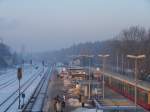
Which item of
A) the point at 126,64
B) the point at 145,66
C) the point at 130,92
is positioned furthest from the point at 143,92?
the point at 126,64

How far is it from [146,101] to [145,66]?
24.2m

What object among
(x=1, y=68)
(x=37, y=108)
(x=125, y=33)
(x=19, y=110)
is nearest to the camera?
(x=19, y=110)

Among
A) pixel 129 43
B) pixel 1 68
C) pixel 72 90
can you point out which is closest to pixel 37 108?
pixel 72 90

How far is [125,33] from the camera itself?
93375mm

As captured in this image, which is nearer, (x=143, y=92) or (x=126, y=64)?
(x=143, y=92)

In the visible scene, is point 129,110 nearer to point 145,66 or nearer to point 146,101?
point 146,101

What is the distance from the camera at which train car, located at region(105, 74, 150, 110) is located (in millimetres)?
32781

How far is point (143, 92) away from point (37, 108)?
31.8 ft

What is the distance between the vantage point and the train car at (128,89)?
32.8 meters

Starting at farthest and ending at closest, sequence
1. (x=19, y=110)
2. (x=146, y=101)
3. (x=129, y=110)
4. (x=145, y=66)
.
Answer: (x=145, y=66) < (x=19, y=110) < (x=146, y=101) < (x=129, y=110)

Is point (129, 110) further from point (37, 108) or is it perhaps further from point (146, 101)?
point (37, 108)

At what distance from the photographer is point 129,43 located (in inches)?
3255

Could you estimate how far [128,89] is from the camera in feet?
134

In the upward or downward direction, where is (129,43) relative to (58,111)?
upward
